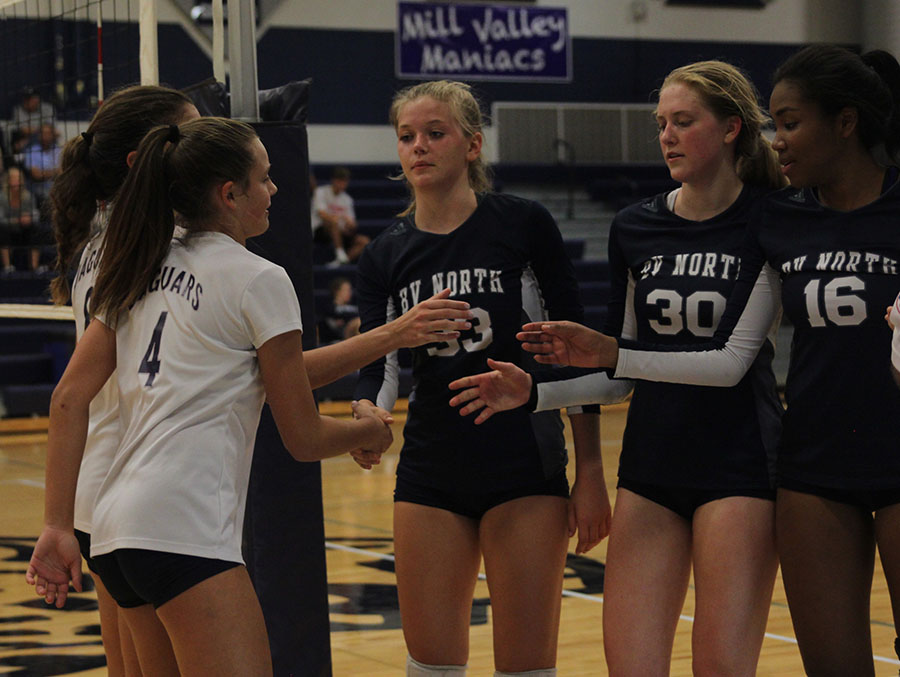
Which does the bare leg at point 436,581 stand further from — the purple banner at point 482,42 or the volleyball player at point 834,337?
the purple banner at point 482,42

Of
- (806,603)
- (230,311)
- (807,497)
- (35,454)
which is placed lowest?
(35,454)

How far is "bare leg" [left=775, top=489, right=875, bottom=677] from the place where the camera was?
253 cm

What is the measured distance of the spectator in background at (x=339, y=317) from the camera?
457 inches

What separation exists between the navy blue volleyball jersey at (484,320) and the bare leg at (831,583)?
2.12 feet

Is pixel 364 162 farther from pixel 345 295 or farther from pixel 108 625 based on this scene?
pixel 108 625

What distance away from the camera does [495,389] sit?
9.25 feet

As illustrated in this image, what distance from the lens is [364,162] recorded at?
653 inches

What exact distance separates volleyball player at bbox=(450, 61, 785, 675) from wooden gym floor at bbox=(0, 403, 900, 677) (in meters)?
1.68

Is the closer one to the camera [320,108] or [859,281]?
[859,281]

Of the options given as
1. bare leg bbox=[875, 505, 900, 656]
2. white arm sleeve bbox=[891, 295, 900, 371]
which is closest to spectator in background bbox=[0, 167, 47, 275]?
bare leg bbox=[875, 505, 900, 656]

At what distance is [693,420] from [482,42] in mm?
14867

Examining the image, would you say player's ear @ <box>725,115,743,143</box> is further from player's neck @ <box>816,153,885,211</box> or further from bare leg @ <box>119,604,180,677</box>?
bare leg @ <box>119,604,180,677</box>

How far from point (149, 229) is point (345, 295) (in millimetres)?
9542

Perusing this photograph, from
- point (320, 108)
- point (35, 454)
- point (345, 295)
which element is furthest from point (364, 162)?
point (35, 454)
